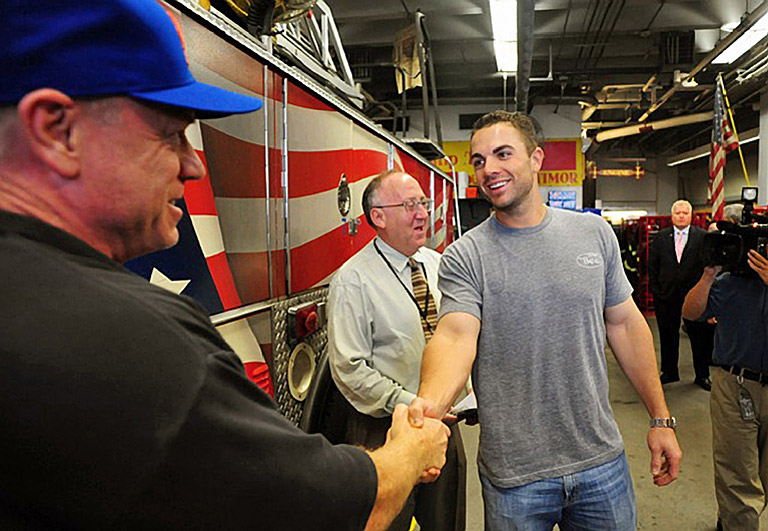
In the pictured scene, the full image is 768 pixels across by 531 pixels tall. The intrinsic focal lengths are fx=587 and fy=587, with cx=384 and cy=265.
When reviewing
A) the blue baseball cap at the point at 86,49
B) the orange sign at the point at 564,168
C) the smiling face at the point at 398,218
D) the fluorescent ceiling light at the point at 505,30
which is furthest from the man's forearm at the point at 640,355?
the orange sign at the point at 564,168

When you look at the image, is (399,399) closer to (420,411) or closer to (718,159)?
(420,411)

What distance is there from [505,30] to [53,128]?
720cm

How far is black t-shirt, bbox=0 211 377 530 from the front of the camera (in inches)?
23.0

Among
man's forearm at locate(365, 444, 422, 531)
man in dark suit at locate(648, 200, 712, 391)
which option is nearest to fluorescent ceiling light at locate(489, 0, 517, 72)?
man in dark suit at locate(648, 200, 712, 391)

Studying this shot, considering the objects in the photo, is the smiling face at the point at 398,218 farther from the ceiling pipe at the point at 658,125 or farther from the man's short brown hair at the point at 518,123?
the ceiling pipe at the point at 658,125

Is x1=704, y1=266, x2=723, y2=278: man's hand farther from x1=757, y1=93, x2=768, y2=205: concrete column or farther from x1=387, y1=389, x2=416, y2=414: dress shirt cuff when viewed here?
x1=757, y1=93, x2=768, y2=205: concrete column

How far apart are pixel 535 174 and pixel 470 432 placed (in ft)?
11.6

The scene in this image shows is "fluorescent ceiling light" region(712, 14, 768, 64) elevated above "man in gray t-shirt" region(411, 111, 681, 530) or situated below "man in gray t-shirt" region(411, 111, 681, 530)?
above

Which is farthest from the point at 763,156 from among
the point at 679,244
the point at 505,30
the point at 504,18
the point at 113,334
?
the point at 113,334

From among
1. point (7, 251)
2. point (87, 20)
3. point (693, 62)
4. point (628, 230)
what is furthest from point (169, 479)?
point (628, 230)

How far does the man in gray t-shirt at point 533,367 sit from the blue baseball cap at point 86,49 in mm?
1240

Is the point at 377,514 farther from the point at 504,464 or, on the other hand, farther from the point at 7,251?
the point at 504,464

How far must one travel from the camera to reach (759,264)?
9.64ft

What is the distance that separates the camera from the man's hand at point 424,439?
119 centimetres
